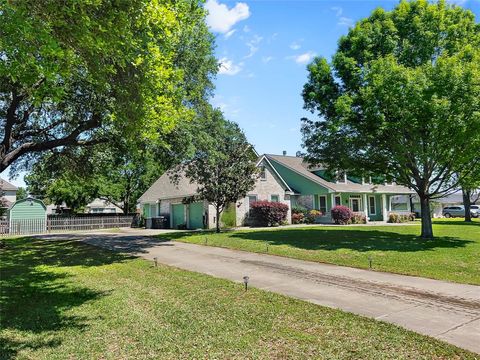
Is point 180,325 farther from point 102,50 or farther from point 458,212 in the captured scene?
point 458,212

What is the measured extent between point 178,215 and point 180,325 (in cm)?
2706

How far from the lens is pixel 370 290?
8.68m

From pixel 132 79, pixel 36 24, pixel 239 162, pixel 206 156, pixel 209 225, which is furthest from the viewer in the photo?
pixel 209 225

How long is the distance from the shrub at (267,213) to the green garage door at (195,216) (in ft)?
13.5

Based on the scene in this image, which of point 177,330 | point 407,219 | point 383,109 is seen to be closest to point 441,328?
point 177,330

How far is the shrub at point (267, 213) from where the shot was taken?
1176 inches

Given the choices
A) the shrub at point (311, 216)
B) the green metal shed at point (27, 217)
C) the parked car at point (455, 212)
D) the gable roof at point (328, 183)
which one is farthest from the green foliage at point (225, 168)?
the parked car at point (455, 212)

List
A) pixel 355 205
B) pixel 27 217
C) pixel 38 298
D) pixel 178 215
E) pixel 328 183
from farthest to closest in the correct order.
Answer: pixel 355 205 < pixel 328 183 < pixel 178 215 < pixel 27 217 < pixel 38 298

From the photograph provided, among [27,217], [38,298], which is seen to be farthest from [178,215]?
[38,298]

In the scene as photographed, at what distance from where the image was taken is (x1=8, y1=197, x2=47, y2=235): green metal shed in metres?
31.0

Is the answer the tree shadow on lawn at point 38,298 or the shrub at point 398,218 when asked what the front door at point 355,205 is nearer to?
the shrub at point 398,218

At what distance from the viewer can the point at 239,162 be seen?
939 inches

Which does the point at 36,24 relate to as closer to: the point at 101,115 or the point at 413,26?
the point at 101,115

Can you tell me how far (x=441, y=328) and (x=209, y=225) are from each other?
24106 millimetres
